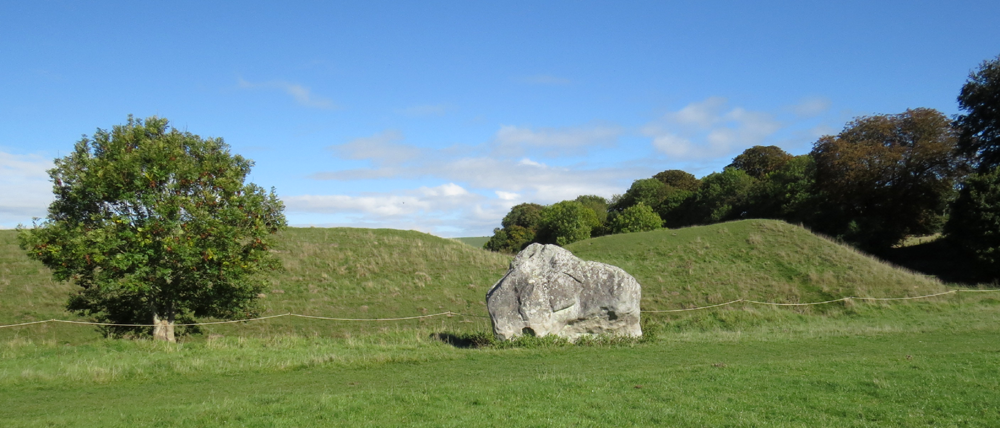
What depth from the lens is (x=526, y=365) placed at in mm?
13805

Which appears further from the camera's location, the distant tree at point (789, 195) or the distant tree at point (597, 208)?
the distant tree at point (597, 208)

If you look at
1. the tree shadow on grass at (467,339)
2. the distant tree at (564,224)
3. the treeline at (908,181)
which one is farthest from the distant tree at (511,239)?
the tree shadow on grass at (467,339)

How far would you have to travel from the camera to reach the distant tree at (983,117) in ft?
140

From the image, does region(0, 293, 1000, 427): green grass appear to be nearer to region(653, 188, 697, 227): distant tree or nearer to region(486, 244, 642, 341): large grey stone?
region(486, 244, 642, 341): large grey stone

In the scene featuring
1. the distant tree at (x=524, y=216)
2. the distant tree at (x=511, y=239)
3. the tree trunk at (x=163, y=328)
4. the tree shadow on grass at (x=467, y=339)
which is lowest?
the tree shadow on grass at (x=467, y=339)

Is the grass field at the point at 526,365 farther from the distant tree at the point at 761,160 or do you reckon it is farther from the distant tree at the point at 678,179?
the distant tree at the point at 678,179

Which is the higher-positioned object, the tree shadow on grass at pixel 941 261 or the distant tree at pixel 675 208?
the distant tree at pixel 675 208

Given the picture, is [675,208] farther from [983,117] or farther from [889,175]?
[983,117]

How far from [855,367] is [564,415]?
6888mm

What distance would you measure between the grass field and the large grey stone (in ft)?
2.22

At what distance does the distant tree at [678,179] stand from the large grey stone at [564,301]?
81064 millimetres

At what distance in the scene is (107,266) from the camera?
54.3 feet

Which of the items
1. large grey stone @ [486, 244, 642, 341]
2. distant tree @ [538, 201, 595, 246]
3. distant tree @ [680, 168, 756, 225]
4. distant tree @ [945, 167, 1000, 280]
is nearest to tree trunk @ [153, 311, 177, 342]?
large grey stone @ [486, 244, 642, 341]

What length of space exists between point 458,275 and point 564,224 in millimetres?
50380
